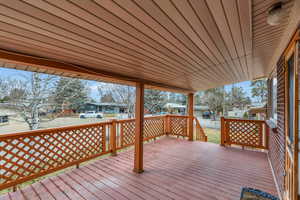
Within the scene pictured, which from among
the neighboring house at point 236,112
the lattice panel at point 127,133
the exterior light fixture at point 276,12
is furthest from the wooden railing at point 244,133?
the neighboring house at point 236,112

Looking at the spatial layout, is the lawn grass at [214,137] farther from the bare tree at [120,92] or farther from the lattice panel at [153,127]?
the bare tree at [120,92]

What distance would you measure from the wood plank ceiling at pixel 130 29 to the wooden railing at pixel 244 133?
3297 mm

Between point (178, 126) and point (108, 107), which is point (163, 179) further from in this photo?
point (108, 107)

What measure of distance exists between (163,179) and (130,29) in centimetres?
273

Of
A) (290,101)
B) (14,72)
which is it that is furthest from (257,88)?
(14,72)

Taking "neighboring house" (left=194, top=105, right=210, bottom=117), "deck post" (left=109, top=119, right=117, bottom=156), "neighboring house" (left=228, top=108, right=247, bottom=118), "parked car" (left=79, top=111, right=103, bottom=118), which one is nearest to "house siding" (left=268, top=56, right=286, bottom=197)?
"deck post" (left=109, top=119, right=117, bottom=156)

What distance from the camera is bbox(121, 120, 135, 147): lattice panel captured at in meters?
4.40

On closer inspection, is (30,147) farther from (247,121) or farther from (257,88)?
(257,88)

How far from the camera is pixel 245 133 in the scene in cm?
459

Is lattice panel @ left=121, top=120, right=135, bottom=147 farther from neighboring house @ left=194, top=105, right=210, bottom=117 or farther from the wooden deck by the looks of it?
neighboring house @ left=194, top=105, right=210, bottom=117

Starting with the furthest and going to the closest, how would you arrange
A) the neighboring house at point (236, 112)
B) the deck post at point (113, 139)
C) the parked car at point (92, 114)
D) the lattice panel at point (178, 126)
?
the neighboring house at point (236, 112)
the parked car at point (92, 114)
the lattice panel at point (178, 126)
the deck post at point (113, 139)

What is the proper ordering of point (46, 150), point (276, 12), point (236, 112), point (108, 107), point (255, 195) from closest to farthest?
point (276, 12), point (255, 195), point (46, 150), point (108, 107), point (236, 112)

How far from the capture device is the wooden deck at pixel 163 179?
7.52 ft

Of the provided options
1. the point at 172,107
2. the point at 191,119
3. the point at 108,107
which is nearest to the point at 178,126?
the point at 191,119
